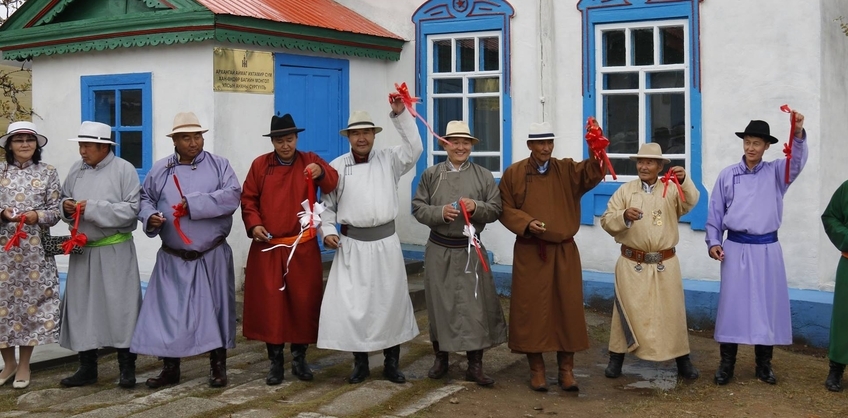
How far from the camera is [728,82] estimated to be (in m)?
8.35

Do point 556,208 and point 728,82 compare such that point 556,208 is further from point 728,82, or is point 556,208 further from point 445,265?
point 728,82

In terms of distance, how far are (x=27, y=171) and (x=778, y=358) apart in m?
5.59

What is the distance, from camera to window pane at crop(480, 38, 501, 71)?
9594 millimetres

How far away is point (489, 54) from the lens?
964 centimetres

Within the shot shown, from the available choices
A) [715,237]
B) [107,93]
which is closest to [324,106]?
[107,93]

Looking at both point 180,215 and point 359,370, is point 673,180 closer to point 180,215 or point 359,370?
point 359,370

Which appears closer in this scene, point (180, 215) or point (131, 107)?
point (180, 215)

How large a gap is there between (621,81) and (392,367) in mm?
3940

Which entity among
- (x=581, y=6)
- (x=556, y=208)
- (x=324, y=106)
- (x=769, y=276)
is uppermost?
(x=581, y=6)

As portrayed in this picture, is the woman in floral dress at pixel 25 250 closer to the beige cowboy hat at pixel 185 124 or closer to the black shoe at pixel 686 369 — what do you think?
the beige cowboy hat at pixel 185 124

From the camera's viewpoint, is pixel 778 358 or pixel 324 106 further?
pixel 324 106

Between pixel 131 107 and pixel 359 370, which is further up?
pixel 131 107

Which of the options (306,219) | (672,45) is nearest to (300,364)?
(306,219)

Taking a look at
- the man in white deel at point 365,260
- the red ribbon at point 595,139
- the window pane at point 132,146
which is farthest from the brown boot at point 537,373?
the window pane at point 132,146
